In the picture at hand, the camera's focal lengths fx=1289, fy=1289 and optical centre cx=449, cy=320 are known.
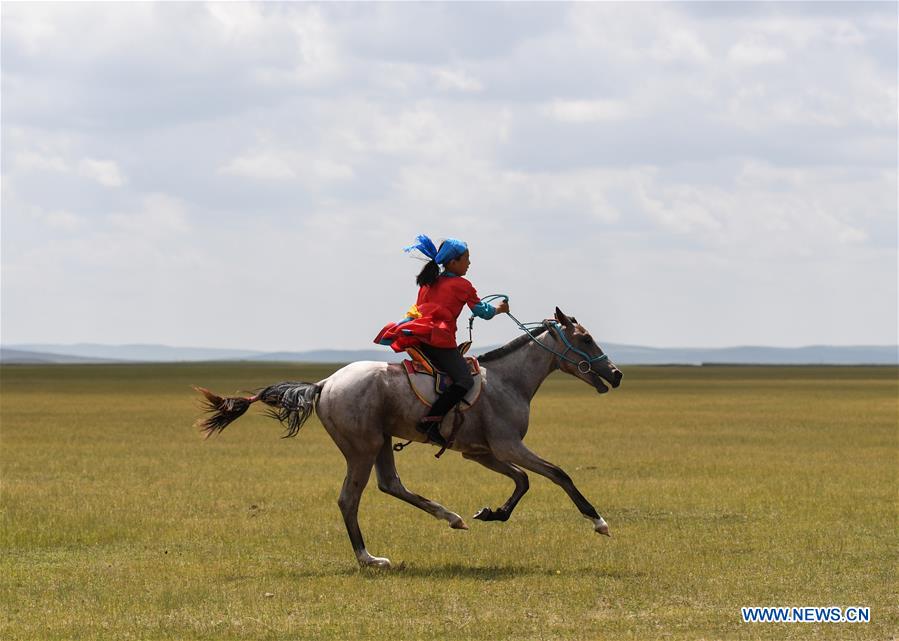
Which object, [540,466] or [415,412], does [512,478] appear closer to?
[540,466]

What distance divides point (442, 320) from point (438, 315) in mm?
62

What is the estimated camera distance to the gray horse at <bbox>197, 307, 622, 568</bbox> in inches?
493

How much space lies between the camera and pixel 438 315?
12.5 m

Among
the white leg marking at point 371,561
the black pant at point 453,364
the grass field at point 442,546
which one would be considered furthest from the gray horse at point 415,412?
the grass field at point 442,546

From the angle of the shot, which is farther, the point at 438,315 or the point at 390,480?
the point at 390,480

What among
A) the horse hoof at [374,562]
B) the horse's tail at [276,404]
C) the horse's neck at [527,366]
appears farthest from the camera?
the horse's neck at [527,366]

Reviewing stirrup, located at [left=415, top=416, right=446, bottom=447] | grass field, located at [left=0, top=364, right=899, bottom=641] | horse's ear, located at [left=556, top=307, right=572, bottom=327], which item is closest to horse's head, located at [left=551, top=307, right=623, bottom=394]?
horse's ear, located at [left=556, top=307, right=572, bottom=327]

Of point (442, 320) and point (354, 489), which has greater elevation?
point (442, 320)

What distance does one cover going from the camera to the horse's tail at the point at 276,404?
12.7 metres

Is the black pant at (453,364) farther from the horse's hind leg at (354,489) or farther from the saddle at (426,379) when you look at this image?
the horse's hind leg at (354,489)

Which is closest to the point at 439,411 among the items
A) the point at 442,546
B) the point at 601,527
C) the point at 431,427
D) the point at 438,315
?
the point at 431,427

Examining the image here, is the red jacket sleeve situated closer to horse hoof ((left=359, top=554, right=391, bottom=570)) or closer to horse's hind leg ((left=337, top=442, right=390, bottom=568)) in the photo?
horse's hind leg ((left=337, top=442, right=390, bottom=568))

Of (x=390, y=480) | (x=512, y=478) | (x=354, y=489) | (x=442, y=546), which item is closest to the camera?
(x=354, y=489)

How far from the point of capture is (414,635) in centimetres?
944
